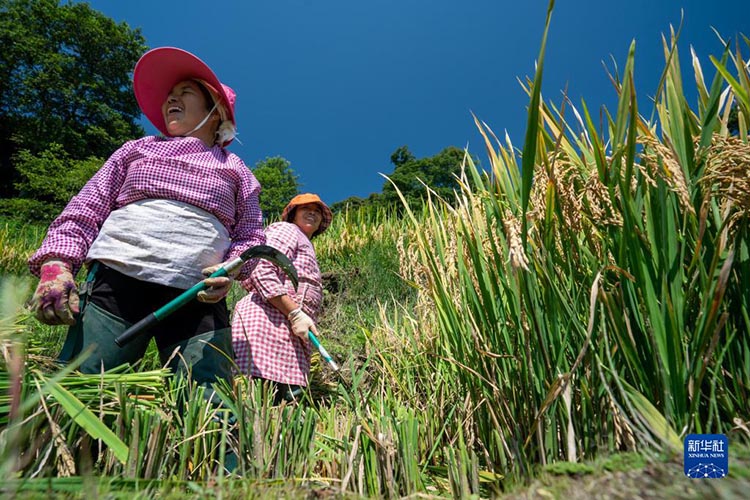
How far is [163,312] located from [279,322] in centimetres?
81

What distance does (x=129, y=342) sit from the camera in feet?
4.16

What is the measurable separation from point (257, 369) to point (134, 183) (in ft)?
3.30

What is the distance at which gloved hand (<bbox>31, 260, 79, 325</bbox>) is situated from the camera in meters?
1.15

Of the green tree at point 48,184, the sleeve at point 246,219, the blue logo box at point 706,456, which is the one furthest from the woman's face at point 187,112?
the green tree at point 48,184

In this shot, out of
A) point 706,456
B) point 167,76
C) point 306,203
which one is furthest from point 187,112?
point 706,456

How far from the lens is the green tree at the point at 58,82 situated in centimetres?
1975

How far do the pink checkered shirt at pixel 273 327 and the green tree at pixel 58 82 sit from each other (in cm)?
2303

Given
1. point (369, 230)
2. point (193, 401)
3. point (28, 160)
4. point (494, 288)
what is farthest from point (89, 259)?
point (28, 160)

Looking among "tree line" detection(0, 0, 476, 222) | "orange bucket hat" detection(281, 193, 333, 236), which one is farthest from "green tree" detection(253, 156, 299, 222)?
A: "orange bucket hat" detection(281, 193, 333, 236)

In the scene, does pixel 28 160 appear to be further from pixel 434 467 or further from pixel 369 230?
pixel 434 467

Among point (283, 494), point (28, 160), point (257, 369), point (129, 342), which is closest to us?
point (283, 494)

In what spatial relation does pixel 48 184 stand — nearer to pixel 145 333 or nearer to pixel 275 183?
pixel 275 183

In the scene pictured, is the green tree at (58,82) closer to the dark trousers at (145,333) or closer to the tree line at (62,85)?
the tree line at (62,85)

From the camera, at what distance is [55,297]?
1159mm
